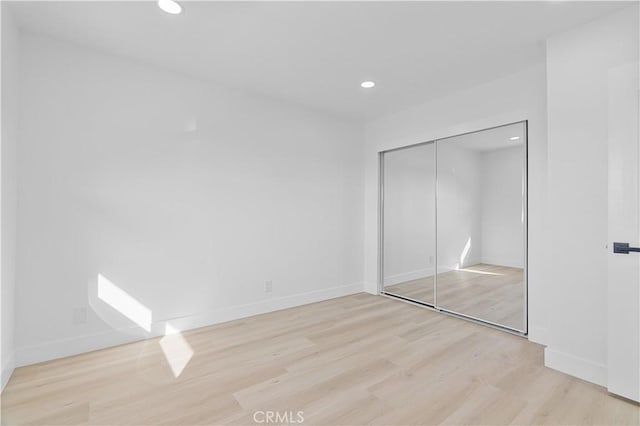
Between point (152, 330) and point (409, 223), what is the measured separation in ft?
10.7

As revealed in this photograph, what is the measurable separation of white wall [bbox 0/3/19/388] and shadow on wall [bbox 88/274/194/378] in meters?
0.53

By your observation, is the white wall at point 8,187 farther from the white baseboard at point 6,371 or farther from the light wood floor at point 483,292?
the light wood floor at point 483,292

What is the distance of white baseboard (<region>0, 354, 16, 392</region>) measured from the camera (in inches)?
78.3

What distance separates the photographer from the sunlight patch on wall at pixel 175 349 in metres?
2.34

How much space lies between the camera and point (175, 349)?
2621 mm

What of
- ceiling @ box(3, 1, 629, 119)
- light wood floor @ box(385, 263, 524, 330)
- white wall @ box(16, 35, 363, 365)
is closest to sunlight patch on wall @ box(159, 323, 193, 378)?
white wall @ box(16, 35, 363, 365)

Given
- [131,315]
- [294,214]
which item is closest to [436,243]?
[294,214]

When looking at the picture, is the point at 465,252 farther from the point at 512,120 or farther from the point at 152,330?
the point at 152,330

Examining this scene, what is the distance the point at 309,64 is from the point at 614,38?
2.30 meters

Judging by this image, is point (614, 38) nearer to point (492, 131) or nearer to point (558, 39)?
point (558, 39)

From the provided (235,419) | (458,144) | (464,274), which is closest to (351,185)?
(458,144)

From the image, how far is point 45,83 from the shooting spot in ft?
7.89

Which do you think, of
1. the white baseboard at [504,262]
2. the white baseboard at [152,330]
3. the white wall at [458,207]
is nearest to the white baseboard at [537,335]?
the white baseboard at [504,262]

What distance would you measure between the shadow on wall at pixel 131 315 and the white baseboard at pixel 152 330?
0.03 meters
